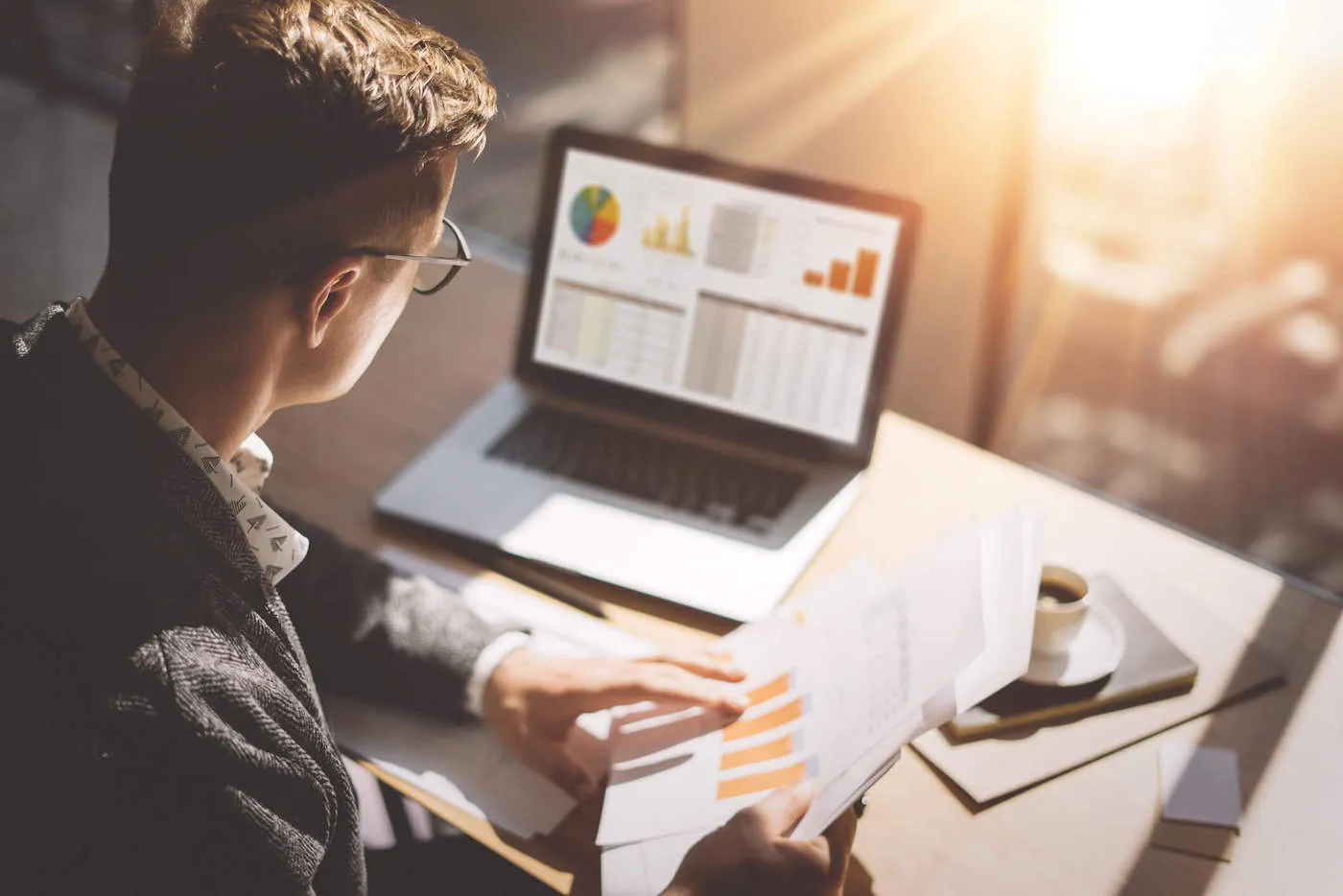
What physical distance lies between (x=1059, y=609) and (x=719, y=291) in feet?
1.72

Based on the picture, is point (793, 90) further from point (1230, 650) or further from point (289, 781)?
point (289, 781)

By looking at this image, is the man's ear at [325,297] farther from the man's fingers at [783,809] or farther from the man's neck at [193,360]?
the man's fingers at [783,809]

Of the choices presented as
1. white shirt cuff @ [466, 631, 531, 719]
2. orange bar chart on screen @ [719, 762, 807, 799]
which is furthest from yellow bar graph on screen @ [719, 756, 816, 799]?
white shirt cuff @ [466, 631, 531, 719]

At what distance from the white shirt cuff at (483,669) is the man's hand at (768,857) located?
259 mm

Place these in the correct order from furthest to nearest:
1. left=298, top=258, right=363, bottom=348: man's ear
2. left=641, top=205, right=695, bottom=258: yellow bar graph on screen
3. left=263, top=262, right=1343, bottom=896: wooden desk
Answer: left=641, top=205, right=695, bottom=258: yellow bar graph on screen
left=263, top=262, right=1343, bottom=896: wooden desk
left=298, top=258, right=363, bottom=348: man's ear

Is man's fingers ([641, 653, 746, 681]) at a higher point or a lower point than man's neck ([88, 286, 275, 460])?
lower

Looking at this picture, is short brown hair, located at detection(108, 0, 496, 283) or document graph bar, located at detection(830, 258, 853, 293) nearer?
short brown hair, located at detection(108, 0, 496, 283)

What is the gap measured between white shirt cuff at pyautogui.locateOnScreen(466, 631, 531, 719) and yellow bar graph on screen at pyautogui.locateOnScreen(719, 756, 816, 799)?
9.3 inches

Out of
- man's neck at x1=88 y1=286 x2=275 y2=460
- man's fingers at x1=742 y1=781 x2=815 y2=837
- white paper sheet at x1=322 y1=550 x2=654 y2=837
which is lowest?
white paper sheet at x1=322 y1=550 x2=654 y2=837

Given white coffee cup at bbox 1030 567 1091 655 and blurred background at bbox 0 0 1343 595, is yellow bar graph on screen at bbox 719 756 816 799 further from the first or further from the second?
blurred background at bbox 0 0 1343 595

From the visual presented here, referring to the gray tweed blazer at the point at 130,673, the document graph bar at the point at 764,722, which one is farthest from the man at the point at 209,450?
the document graph bar at the point at 764,722

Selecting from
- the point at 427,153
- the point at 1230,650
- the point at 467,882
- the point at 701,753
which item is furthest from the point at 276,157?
the point at 1230,650

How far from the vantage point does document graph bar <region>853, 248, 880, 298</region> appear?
1.22 m

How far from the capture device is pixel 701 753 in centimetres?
94
